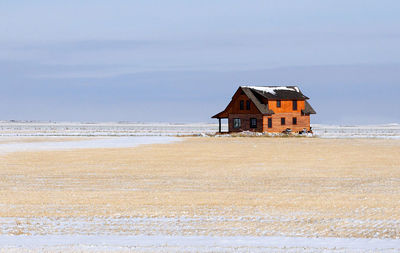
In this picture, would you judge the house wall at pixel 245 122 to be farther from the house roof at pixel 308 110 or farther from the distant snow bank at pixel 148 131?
the house roof at pixel 308 110

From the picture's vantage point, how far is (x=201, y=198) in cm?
1705

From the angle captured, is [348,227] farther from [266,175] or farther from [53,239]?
[266,175]

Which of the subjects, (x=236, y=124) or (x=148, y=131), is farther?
(x=148, y=131)

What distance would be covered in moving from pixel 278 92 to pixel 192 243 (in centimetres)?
6860

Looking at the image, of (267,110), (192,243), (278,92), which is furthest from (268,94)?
(192,243)

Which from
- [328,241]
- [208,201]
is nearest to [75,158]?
[208,201]

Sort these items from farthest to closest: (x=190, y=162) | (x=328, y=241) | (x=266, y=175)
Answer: (x=190, y=162) → (x=266, y=175) → (x=328, y=241)

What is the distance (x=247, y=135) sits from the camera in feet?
231

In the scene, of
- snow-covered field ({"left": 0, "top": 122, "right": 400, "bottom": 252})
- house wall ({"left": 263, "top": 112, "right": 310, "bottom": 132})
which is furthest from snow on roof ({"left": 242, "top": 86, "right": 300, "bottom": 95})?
snow-covered field ({"left": 0, "top": 122, "right": 400, "bottom": 252})

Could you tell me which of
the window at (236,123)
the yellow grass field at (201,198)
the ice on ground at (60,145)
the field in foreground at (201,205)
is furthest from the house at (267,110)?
the field in foreground at (201,205)

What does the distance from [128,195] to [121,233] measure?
6.07 metres

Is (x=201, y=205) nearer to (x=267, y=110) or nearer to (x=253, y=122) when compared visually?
(x=267, y=110)

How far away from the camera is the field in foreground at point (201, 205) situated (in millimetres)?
11380

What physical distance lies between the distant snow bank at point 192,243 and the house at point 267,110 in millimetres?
63700
